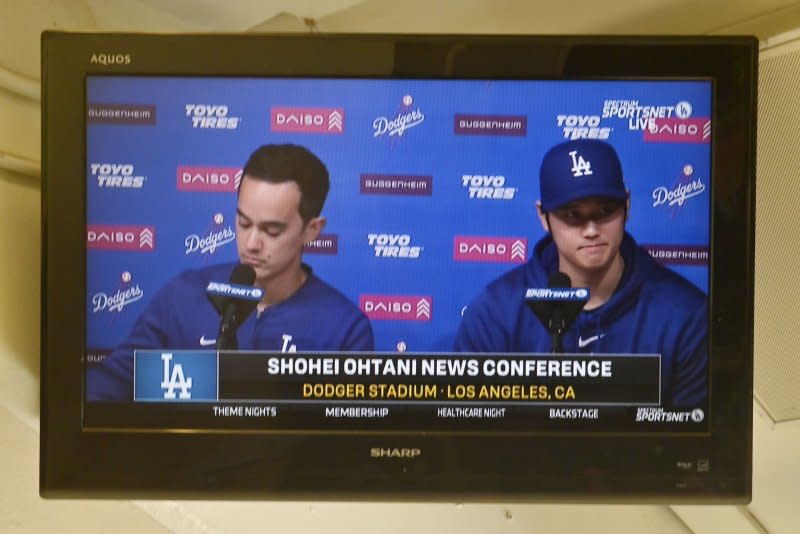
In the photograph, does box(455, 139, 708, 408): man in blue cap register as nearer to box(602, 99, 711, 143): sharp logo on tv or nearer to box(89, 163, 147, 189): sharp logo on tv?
box(602, 99, 711, 143): sharp logo on tv

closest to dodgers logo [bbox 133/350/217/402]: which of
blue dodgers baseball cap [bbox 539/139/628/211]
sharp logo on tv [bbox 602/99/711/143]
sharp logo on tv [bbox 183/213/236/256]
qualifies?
sharp logo on tv [bbox 183/213/236/256]

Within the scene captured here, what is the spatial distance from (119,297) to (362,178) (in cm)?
45

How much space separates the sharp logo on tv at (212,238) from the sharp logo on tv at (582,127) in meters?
0.58

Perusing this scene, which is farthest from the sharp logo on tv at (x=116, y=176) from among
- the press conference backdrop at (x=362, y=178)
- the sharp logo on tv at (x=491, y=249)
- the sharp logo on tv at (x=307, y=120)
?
the sharp logo on tv at (x=491, y=249)

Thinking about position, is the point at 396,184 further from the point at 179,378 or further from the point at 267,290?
the point at 179,378

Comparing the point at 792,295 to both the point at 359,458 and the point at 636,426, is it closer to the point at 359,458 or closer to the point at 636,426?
the point at 636,426

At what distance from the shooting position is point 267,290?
4.40 feet

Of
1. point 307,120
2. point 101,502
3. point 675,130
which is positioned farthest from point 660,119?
point 101,502

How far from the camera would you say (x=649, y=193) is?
4.35 ft

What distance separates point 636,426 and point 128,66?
1.04 meters

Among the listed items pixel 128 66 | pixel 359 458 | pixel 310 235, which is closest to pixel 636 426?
pixel 359 458

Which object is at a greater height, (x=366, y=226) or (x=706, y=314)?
(x=366, y=226)

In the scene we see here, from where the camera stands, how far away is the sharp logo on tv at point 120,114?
1.33 metres

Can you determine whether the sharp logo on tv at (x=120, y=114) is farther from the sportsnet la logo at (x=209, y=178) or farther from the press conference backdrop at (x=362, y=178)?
the sportsnet la logo at (x=209, y=178)
